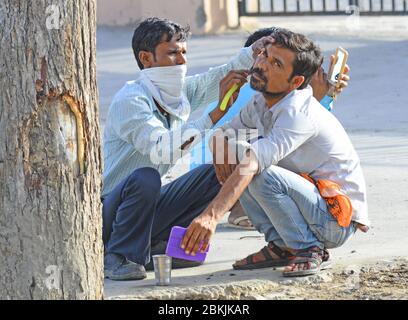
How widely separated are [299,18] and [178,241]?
1023cm

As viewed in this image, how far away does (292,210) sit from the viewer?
17.1ft

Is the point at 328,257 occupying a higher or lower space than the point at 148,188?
lower

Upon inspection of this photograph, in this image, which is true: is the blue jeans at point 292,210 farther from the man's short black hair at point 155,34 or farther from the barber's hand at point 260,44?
the man's short black hair at point 155,34

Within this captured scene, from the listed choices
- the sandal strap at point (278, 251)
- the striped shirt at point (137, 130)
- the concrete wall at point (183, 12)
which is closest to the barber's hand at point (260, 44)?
the striped shirt at point (137, 130)

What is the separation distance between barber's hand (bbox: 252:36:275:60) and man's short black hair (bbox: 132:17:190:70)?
1.13ft

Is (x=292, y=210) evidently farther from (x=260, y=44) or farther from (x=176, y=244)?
(x=260, y=44)

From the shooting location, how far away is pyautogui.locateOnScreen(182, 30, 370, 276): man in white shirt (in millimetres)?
5156

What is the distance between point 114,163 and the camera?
5.77 meters

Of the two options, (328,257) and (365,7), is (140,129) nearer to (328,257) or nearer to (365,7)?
(328,257)

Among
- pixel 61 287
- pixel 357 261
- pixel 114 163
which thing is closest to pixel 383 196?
pixel 357 261

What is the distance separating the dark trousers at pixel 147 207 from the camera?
17.7 feet

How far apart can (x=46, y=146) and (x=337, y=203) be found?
157cm

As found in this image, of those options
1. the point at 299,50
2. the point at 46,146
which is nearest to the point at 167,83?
the point at 299,50
